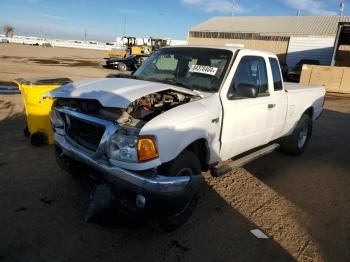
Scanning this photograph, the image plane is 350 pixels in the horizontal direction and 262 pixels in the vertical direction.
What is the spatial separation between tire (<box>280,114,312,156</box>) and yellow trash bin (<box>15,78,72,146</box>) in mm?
4308

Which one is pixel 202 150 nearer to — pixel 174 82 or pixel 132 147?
pixel 174 82

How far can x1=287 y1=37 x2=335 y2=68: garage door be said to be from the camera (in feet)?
109

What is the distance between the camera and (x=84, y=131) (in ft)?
11.9

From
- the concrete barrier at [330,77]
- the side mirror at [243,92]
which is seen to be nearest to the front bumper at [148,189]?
the side mirror at [243,92]

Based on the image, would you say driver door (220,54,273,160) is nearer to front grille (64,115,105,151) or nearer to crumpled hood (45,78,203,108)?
crumpled hood (45,78,203,108)

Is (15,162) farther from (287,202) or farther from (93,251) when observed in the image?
(287,202)

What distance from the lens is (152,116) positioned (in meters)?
3.38

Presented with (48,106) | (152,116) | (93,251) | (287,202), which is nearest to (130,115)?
(152,116)

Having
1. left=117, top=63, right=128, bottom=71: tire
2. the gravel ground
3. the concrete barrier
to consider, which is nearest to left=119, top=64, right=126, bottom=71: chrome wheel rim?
left=117, top=63, right=128, bottom=71: tire

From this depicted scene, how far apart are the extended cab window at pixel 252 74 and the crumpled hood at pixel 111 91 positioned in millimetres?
778

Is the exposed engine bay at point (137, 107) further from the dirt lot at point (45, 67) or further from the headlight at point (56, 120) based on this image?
the dirt lot at point (45, 67)

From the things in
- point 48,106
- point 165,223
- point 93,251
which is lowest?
point 93,251

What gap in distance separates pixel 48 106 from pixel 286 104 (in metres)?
4.06

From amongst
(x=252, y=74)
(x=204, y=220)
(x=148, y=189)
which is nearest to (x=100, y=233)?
(x=148, y=189)
